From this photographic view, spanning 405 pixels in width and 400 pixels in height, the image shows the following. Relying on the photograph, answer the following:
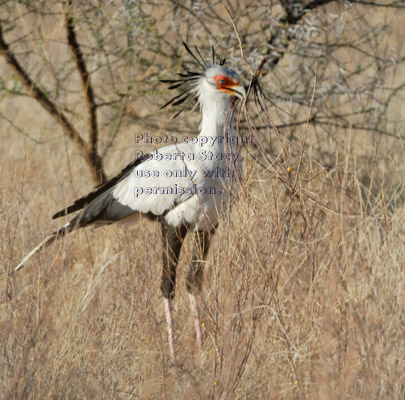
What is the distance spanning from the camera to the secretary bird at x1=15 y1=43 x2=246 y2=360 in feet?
10.9

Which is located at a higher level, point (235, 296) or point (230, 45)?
point (230, 45)

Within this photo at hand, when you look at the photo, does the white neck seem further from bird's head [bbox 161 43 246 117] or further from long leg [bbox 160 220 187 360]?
long leg [bbox 160 220 187 360]

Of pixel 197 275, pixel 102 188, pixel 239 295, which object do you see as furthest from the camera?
pixel 102 188

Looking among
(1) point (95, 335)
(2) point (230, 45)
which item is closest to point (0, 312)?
(1) point (95, 335)

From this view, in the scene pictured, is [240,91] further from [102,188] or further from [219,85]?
[102,188]

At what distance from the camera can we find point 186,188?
3.40 meters

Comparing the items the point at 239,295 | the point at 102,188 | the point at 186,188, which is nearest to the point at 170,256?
the point at 186,188

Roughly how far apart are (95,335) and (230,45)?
9.72ft

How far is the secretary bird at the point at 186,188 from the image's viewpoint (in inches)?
130

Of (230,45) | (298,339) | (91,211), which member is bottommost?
(298,339)

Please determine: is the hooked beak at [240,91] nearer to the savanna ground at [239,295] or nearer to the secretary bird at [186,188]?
the secretary bird at [186,188]

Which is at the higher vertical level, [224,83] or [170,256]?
[224,83]

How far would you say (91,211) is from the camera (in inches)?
146

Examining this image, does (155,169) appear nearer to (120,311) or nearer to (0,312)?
(120,311)
